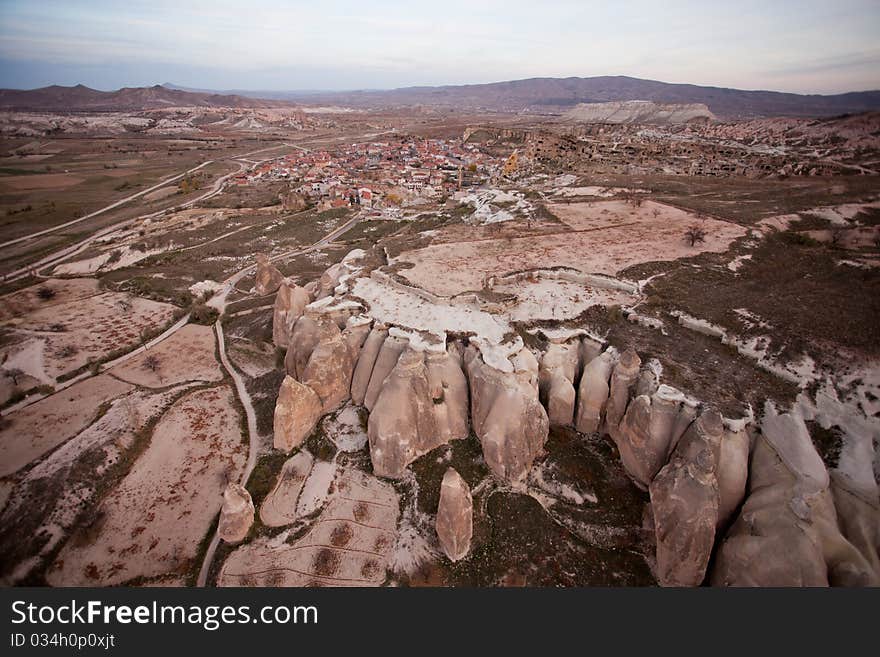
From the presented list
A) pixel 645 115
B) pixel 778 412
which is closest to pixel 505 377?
pixel 778 412

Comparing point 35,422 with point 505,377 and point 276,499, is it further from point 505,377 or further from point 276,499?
point 505,377

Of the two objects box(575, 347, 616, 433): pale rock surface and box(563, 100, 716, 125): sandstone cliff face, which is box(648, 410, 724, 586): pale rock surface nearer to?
box(575, 347, 616, 433): pale rock surface

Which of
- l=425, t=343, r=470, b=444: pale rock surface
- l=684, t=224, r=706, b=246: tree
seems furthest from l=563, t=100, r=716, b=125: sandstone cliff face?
l=425, t=343, r=470, b=444: pale rock surface

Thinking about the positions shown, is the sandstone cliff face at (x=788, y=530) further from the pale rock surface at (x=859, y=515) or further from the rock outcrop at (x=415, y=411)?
the rock outcrop at (x=415, y=411)

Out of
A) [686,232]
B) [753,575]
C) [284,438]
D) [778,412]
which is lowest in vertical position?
[284,438]

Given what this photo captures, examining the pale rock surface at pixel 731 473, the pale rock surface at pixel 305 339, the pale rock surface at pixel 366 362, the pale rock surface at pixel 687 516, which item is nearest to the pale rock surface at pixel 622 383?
the pale rock surface at pixel 687 516

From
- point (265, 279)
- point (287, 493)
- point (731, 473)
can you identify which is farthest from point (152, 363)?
point (731, 473)
